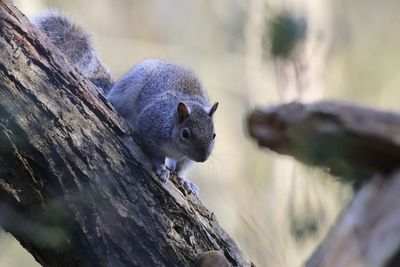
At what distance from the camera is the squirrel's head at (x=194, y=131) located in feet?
11.8

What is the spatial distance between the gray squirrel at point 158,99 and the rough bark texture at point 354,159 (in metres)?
1.80

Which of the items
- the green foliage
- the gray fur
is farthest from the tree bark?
the gray fur

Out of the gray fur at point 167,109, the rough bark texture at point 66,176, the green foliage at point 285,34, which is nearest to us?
the green foliage at point 285,34

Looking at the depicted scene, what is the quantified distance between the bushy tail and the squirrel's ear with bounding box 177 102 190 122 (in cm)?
48

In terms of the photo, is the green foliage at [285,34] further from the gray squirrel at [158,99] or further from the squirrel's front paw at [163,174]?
the gray squirrel at [158,99]

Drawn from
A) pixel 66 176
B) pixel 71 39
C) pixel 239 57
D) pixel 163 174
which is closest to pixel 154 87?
pixel 71 39

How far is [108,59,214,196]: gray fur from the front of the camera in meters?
3.56

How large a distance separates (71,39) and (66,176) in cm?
137

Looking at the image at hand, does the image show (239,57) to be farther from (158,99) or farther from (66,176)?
(66,176)

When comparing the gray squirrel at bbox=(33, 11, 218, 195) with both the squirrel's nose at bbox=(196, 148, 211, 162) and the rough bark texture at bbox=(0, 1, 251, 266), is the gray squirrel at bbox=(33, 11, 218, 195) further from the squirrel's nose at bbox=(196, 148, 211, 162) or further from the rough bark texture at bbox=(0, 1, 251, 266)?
the rough bark texture at bbox=(0, 1, 251, 266)

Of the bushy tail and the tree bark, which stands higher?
the bushy tail

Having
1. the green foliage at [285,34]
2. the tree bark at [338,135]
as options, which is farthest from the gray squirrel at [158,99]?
the green foliage at [285,34]

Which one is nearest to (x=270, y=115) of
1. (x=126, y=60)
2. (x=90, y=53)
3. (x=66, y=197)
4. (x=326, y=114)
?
(x=326, y=114)

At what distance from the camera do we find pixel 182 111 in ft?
12.0
